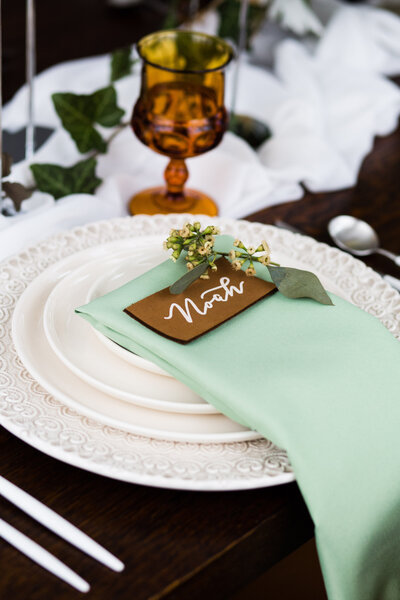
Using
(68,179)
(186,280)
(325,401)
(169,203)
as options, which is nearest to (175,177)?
(169,203)

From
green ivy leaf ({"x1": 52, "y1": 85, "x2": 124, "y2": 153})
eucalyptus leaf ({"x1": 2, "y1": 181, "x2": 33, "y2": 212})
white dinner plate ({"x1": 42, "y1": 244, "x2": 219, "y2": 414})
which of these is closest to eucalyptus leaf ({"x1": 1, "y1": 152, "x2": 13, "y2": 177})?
eucalyptus leaf ({"x1": 2, "y1": 181, "x2": 33, "y2": 212})

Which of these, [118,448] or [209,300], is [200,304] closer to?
[209,300]

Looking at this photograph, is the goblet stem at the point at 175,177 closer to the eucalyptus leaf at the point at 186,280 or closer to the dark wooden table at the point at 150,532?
the eucalyptus leaf at the point at 186,280

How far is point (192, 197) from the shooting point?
986mm

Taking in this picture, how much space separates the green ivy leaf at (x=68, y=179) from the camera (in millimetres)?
944

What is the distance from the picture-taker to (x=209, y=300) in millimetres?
611

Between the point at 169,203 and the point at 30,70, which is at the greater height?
the point at 30,70

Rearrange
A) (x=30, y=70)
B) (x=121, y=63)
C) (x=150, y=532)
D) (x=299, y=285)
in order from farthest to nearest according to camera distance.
A: 1. (x=121, y=63)
2. (x=30, y=70)
3. (x=299, y=285)
4. (x=150, y=532)

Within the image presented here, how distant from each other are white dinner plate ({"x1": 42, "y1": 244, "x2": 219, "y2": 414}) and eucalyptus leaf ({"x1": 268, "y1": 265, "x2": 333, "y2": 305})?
4.9 inches

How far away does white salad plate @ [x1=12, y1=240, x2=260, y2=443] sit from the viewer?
1.75ft

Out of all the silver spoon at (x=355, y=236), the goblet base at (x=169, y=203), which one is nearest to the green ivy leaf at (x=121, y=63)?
the goblet base at (x=169, y=203)

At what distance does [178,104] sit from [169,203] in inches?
5.0

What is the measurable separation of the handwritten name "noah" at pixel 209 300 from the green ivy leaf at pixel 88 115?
1.44 feet

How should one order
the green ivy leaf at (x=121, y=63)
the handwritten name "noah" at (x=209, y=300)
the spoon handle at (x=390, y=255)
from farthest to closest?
the green ivy leaf at (x=121, y=63) → the spoon handle at (x=390, y=255) → the handwritten name "noah" at (x=209, y=300)
